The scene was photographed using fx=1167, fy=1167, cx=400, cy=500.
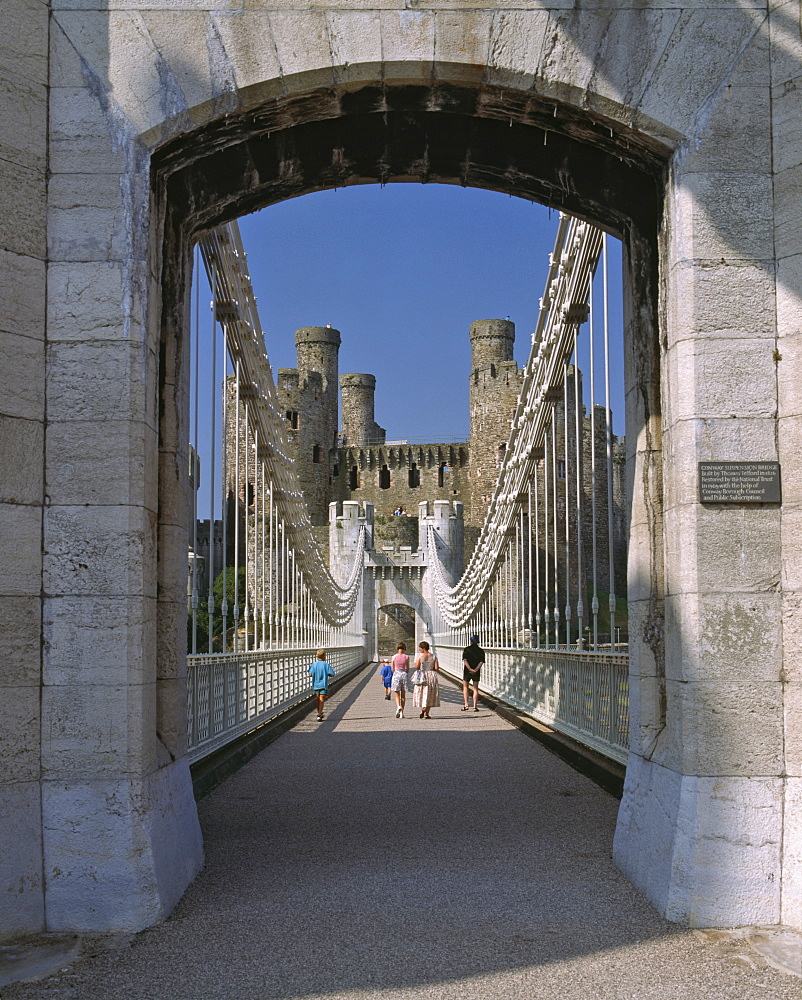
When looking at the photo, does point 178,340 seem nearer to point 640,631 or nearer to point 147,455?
point 147,455

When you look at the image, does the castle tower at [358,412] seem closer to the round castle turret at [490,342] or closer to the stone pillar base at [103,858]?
the round castle turret at [490,342]

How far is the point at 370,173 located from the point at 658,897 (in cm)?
325

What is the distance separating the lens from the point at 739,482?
4.15 m

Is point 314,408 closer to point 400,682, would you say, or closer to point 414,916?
point 400,682

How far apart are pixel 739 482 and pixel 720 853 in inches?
50.4

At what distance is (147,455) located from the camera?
4289mm

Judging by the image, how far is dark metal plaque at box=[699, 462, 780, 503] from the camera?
4133 mm

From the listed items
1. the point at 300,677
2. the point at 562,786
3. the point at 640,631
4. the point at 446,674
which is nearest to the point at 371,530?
the point at 446,674

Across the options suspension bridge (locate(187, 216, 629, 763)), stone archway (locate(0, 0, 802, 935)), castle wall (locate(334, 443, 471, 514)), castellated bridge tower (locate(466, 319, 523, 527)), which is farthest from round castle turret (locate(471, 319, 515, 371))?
stone archway (locate(0, 0, 802, 935))

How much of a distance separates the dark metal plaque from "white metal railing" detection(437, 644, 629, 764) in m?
2.45

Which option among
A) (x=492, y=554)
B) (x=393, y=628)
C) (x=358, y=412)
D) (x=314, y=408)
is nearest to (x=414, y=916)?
(x=492, y=554)

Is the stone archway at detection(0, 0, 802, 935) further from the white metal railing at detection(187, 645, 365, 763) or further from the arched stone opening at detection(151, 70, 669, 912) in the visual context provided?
the white metal railing at detection(187, 645, 365, 763)

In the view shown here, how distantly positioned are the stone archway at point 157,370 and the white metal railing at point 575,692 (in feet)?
7.34

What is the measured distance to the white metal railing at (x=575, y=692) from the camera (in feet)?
22.4
